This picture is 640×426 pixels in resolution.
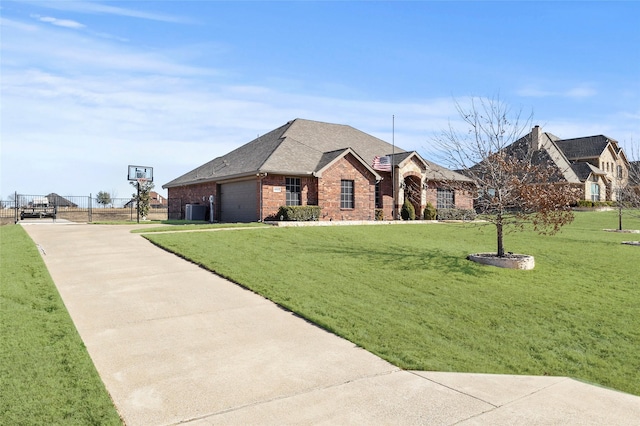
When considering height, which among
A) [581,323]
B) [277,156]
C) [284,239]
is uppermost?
[277,156]

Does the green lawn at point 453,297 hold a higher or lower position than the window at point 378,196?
lower

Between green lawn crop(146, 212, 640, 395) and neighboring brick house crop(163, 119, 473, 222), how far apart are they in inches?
319

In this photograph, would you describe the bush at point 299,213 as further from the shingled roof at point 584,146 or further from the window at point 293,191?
the shingled roof at point 584,146

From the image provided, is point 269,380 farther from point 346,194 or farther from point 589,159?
point 589,159

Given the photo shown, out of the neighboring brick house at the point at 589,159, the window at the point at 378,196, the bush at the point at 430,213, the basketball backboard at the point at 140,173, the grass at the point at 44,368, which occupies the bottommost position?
the grass at the point at 44,368

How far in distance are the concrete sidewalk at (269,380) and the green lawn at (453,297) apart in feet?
1.81

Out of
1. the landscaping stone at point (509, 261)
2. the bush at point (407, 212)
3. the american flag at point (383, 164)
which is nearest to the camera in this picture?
the landscaping stone at point (509, 261)

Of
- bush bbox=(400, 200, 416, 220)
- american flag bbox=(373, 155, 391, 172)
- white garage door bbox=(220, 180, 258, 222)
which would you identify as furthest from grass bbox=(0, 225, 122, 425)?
bush bbox=(400, 200, 416, 220)

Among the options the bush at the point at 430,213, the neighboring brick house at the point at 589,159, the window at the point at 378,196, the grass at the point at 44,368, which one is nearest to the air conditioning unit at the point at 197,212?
the window at the point at 378,196

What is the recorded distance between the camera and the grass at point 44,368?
13.2 feet

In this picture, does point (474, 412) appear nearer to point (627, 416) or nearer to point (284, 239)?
point (627, 416)

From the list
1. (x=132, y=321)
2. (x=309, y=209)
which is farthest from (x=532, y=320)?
(x=309, y=209)

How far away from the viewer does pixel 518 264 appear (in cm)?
1202

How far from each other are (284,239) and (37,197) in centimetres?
2883
